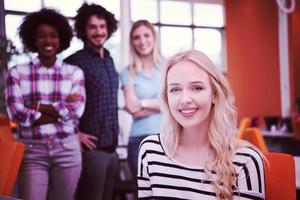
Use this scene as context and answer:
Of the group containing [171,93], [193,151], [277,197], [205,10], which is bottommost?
[277,197]

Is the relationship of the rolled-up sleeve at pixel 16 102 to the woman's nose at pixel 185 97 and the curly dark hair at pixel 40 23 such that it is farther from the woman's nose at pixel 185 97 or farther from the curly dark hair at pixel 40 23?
the woman's nose at pixel 185 97

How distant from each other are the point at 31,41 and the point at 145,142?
830 mm

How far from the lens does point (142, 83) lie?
240cm

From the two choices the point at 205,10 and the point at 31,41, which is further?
the point at 205,10

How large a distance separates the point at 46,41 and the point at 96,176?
764 millimetres

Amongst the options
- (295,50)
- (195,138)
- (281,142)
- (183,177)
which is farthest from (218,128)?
(281,142)

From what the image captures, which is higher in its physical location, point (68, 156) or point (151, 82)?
point (151, 82)

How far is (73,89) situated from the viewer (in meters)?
2.22

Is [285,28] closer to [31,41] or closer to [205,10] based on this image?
[205,10]

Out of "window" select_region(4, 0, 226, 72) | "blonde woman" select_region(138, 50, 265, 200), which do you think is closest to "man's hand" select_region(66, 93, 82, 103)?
"window" select_region(4, 0, 226, 72)

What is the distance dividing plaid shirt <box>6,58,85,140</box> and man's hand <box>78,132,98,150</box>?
0.25ft

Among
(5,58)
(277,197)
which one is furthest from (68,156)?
(277,197)

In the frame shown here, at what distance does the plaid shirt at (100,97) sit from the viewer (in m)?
2.28

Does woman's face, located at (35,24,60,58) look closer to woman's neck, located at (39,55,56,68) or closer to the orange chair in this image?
woman's neck, located at (39,55,56,68)
